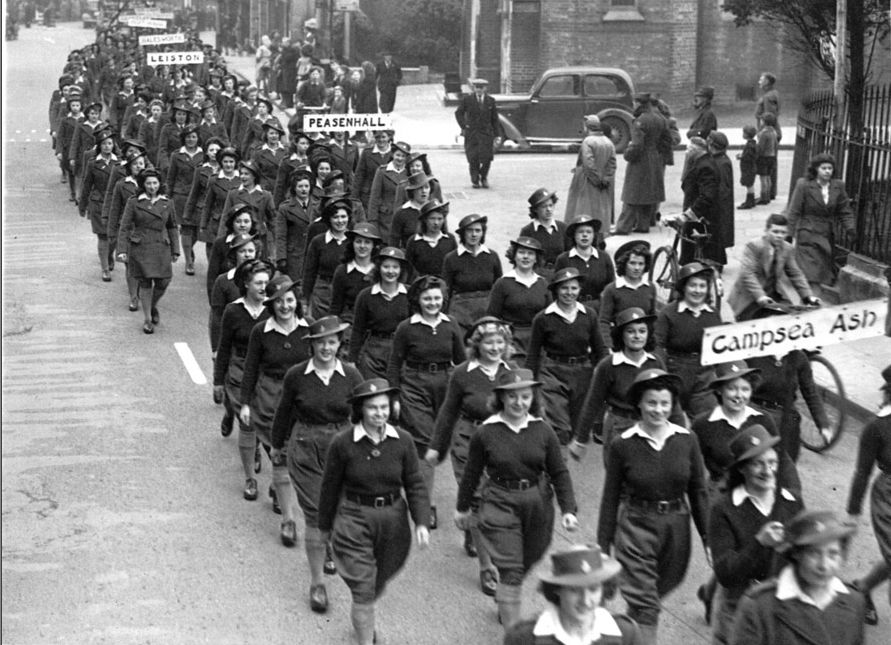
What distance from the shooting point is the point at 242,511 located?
11562mm

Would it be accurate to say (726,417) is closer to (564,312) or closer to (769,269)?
(564,312)

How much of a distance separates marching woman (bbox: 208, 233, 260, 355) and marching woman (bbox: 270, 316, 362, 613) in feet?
9.50

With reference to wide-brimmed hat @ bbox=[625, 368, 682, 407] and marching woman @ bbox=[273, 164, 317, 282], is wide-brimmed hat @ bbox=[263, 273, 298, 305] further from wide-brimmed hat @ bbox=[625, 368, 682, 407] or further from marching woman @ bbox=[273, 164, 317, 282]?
marching woman @ bbox=[273, 164, 317, 282]

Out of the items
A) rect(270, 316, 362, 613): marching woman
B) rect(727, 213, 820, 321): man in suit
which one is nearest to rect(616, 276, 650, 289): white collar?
rect(727, 213, 820, 321): man in suit

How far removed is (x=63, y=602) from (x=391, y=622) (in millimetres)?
1965

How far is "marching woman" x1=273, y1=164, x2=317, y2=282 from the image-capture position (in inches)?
648

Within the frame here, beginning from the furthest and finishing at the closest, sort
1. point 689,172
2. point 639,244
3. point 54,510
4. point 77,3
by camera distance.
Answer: point 77,3 → point 689,172 → point 639,244 → point 54,510

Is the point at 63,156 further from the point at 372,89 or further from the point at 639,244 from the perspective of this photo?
the point at 639,244

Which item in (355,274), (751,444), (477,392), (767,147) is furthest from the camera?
(767,147)

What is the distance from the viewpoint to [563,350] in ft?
37.4

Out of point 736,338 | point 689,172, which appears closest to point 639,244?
point 736,338

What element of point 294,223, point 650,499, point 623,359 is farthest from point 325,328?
point 294,223

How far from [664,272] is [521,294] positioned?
5961 mm

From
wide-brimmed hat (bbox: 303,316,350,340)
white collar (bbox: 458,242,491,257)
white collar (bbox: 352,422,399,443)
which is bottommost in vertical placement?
white collar (bbox: 352,422,399,443)
